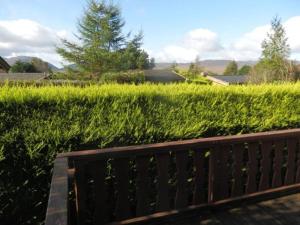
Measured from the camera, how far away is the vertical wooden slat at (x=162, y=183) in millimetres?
3291

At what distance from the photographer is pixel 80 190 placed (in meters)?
2.96

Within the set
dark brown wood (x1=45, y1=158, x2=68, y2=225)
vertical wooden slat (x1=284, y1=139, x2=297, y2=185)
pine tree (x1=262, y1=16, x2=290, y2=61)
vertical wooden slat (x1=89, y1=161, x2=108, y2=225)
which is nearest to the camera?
dark brown wood (x1=45, y1=158, x2=68, y2=225)

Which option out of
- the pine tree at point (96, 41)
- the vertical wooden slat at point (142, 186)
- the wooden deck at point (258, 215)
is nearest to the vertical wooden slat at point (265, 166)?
the wooden deck at point (258, 215)

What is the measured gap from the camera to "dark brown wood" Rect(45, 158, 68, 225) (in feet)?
5.85

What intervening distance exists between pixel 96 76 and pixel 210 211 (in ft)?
97.4

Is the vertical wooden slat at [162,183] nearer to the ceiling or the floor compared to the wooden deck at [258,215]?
nearer to the ceiling

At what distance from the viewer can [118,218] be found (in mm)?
3219

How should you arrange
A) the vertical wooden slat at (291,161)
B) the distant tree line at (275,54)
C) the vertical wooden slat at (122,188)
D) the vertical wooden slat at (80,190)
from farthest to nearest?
1. the distant tree line at (275,54)
2. the vertical wooden slat at (291,161)
3. the vertical wooden slat at (122,188)
4. the vertical wooden slat at (80,190)

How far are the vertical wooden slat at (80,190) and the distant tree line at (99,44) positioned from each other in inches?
1168

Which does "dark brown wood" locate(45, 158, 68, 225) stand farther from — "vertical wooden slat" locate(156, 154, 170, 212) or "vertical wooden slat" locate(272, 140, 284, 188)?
"vertical wooden slat" locate(272, 140, 284, 188)

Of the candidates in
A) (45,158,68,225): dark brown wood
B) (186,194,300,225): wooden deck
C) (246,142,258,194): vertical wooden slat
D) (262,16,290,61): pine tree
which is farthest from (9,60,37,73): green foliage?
(45,158,68,225): dark brown wood

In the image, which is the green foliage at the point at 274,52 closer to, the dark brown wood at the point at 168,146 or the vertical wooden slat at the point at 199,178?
the dark brown wood at the point at 168,146

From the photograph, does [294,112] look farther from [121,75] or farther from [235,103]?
[121,75]

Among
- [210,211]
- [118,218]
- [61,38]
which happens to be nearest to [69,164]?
[118,218]
